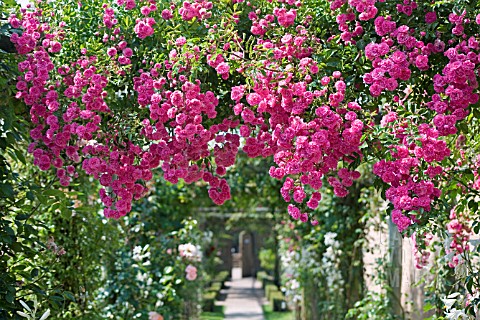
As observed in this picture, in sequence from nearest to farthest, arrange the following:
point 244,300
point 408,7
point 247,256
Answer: point 408,7
point 244,300
point 247,256

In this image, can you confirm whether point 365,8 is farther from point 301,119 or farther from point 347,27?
point 301,119

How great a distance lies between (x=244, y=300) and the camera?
17.1 m

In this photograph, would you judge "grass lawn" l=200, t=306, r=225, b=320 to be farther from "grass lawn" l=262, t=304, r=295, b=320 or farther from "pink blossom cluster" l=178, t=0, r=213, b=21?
"pink blossom cluster" l=178, t=0, r=213, b=21

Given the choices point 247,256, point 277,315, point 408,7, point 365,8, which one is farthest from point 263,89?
point 247,256

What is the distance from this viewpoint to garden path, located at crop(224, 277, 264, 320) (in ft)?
43.3

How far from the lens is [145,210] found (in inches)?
245

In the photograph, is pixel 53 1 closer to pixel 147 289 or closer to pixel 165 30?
pixel 165 30

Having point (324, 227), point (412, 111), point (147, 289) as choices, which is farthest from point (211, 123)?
point (324, 227)

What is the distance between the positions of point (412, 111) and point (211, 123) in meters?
0.81

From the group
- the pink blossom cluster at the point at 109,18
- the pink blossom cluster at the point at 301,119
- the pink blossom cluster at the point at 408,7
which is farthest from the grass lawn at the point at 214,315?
the pink blossom cluster at the point at 408,7

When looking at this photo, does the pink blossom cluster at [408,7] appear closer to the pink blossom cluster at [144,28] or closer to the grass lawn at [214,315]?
the pink blossom cluster at [144,28]

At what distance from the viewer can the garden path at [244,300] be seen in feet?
43.3

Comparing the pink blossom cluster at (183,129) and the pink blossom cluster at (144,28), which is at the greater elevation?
the pink blossom cluster at (144,28)

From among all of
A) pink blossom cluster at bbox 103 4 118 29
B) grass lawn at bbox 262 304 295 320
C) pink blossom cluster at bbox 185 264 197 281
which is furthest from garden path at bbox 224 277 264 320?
pink blossom cluster at bbox 103 4 118 29
